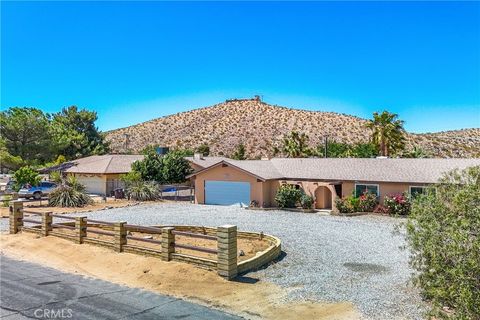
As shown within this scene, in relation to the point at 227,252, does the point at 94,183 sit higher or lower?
higher

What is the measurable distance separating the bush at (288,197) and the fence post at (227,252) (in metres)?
17.7

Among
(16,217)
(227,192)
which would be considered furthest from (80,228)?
(227,192)

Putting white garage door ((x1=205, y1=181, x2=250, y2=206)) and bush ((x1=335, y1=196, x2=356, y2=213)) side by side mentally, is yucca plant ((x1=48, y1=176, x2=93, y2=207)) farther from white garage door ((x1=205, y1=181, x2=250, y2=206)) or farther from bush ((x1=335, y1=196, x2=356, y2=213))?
bush ((x1=335, y1=196, x2=356, y2=213))

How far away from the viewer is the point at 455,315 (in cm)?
692

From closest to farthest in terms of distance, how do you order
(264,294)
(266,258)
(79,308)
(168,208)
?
(79,308) < (264,294) < (266,258) < (168,208)

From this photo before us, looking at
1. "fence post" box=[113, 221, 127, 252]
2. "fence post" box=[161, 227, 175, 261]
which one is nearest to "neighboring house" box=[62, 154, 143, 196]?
"fence post" box=[113, 221, 127, 252]

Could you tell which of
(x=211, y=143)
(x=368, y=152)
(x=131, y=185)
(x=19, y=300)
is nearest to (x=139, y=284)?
(x=19, y=300)

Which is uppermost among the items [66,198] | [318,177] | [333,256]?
[318,177]

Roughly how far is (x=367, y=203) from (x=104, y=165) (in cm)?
2625

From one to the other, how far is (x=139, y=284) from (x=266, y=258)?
4403 mm

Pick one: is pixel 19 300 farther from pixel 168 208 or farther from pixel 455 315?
pixel 168 208

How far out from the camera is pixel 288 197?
2980 cm

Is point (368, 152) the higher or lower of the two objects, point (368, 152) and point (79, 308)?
the higher

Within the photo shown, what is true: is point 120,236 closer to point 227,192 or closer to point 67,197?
point 67,197
